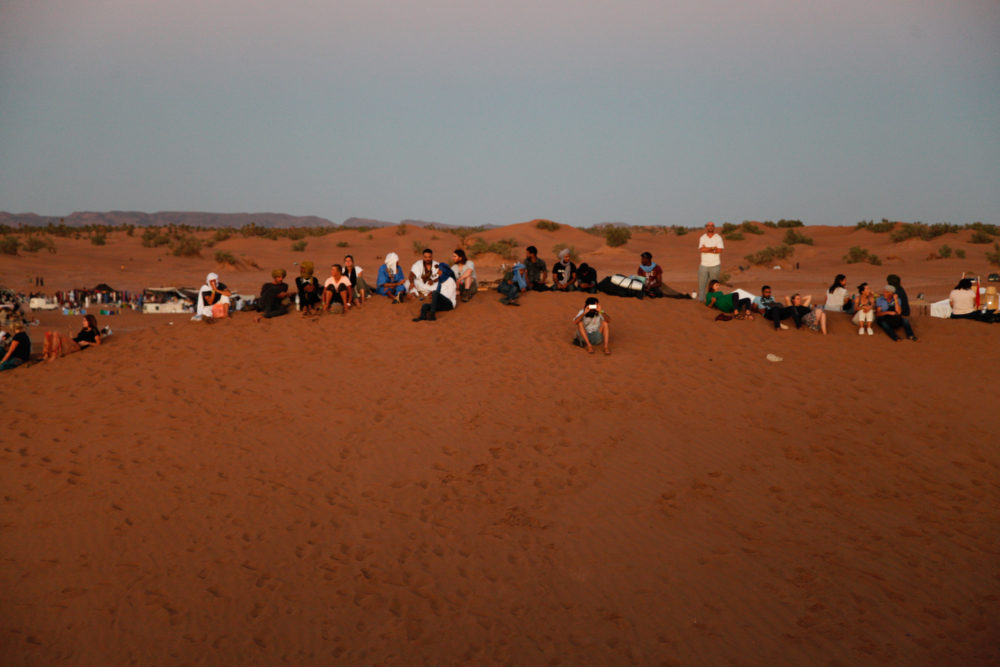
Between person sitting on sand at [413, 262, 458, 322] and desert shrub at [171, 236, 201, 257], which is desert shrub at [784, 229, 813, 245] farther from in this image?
desert shrub at [171, 236, 201, 257]

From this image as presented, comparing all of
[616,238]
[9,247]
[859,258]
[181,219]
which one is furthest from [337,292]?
[181,219]

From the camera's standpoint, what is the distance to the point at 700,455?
26.5 feet

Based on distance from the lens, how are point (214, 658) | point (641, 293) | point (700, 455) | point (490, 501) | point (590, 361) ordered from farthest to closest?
point (641, 293) < point (590, 361) < point (700, 455) < point (490, 501) < point (214, 658)

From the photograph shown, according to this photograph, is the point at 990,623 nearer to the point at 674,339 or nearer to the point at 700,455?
the point at 700,455

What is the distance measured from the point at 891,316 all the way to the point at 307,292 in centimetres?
1105

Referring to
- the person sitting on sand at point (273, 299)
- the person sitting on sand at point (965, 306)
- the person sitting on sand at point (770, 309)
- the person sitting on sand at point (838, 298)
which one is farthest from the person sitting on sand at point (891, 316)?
the person sitting on sand at point (273, 299)

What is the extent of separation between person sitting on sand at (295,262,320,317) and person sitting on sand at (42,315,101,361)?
3.68 metres

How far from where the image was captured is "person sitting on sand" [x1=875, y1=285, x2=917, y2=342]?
12.3 meters

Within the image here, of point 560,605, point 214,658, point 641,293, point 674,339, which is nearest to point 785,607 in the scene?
point 560,605

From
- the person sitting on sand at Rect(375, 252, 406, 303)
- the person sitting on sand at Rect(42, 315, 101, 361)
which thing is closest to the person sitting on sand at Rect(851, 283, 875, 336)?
the person sitting on sand at Rect(375, 252, 406, 303)

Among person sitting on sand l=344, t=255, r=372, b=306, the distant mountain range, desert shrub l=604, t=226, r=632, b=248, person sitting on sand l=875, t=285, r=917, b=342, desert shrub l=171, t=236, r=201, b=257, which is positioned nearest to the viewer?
person sitting on sand l=875, t=285, r=917, b=342

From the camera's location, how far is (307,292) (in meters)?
13.5

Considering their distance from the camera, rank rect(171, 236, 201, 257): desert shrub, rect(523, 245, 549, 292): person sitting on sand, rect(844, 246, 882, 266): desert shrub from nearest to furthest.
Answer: rect(523, 245, 549, 292): person sitting on sand
rect(844, 246, 882, 266): desert shrub
rect(171, 236, 201, 257): desert shrub

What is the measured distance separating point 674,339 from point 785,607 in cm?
724
